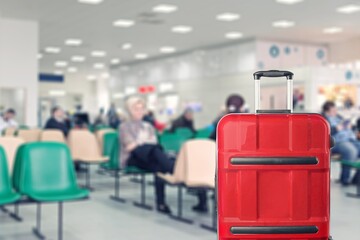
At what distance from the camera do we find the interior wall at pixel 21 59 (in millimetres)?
12188

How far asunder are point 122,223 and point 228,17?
7.75 metres

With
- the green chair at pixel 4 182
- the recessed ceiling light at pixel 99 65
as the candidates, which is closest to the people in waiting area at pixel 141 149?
the green chair at pixel 4 182

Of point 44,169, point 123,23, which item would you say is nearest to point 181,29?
point 123,23

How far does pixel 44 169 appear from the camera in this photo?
173 inches

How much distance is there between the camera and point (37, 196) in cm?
411

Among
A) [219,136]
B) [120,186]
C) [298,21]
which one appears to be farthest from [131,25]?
[219,136]

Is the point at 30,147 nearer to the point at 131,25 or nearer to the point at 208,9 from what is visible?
the point at 208,9

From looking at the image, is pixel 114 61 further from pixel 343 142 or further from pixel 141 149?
pixel 141 149

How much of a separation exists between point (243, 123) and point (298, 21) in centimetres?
1093

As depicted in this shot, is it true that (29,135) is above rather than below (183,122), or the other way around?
below

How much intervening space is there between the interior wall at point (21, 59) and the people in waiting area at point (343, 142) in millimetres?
7202

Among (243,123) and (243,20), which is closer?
(243,123)

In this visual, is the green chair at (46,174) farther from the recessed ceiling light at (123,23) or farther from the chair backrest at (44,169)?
the recessed ceiling light at (123,23)

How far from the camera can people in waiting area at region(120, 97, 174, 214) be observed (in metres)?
5.75
